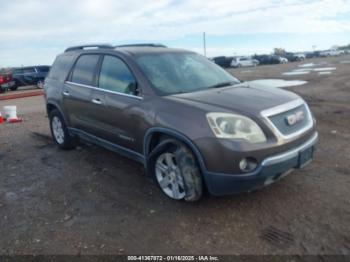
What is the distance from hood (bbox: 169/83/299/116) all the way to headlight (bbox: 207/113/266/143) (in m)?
0.12

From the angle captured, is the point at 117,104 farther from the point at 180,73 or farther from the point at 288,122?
the point at 288,122

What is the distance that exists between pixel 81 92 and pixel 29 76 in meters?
21.6

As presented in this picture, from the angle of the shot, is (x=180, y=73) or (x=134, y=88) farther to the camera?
(x=180, y=73)

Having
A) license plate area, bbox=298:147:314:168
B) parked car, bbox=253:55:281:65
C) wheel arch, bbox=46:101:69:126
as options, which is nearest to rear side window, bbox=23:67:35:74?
wheel arch, bbox=46:101:69:126

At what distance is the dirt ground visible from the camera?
3.23 metres

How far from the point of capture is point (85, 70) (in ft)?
17.9

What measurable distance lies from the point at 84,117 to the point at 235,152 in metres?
2.93

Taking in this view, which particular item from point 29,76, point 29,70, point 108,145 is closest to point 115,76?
point 108,145

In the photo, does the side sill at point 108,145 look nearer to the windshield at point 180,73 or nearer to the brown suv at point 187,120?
the brown suv at point 187,120

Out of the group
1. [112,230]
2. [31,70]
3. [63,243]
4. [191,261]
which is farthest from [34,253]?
[31,70]

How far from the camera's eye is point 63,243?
3.37 meters

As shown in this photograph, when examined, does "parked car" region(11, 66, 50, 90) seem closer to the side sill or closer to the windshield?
the side sill

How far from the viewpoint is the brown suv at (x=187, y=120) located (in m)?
3.45

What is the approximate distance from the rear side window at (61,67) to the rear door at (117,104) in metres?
1.27
